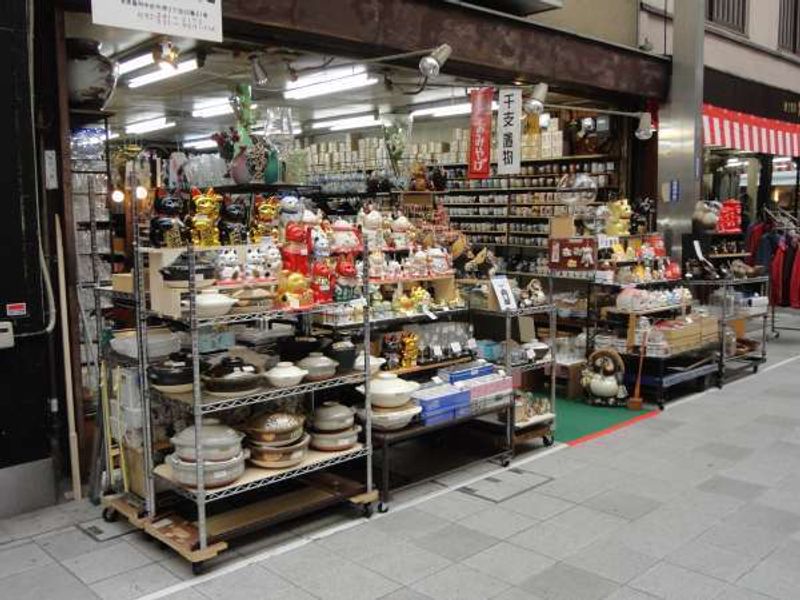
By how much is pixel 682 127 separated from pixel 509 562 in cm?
641

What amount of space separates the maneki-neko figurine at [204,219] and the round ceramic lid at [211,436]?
94 cm

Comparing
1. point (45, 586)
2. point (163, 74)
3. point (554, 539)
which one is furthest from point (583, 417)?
point (163, 74)

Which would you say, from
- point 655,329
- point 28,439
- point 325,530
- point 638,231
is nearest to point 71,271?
point 28,439

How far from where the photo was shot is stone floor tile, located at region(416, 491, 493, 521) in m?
4.16

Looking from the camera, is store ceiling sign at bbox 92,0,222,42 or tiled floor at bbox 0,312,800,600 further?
store ceiling sign at bbox 92,0,222,42

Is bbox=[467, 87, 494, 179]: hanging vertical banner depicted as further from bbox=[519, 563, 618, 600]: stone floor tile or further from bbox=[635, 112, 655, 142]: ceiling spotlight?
bbox=[519, 563, 618, 600]: stone floor tile

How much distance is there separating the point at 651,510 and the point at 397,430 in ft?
4.98

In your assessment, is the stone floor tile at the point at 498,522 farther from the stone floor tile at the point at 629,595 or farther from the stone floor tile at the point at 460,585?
the stone floor tile at the point at 629,595

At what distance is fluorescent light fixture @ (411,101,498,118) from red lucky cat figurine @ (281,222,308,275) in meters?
8.48

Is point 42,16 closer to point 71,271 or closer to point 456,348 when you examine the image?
point 71,271

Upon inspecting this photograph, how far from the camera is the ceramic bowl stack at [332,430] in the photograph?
4.07 m

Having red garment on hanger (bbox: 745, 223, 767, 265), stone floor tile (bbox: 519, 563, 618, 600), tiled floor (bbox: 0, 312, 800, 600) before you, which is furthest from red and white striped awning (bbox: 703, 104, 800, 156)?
stone floor tile (bbox: 519, 563, 618, 600)

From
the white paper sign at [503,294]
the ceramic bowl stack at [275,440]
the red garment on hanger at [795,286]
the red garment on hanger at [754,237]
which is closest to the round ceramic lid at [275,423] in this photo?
the ceramic bowl stack at [275,440]

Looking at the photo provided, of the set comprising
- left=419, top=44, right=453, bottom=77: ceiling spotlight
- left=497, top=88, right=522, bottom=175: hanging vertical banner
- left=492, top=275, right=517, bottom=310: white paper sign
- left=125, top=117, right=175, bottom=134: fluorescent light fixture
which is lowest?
left=492, top=275, right=517, bottom=310: white paper sign
